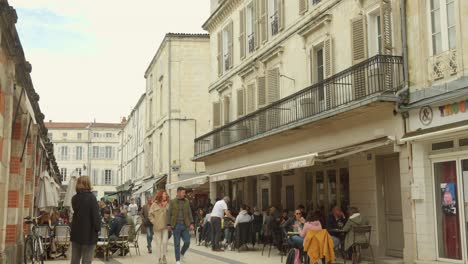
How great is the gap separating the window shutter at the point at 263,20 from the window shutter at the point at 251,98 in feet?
7.01

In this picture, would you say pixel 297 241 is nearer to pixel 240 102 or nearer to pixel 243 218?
pixel 243 218

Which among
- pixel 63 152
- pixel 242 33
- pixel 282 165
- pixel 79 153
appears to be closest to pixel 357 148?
pixel 282 165

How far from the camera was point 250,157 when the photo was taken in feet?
73.9

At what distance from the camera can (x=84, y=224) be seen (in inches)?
335

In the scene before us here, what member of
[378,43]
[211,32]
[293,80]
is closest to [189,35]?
[211,32]

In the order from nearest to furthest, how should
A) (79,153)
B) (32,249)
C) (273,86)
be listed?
(32,249), (273,86), (79,153)

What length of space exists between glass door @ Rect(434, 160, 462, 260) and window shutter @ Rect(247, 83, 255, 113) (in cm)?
1155

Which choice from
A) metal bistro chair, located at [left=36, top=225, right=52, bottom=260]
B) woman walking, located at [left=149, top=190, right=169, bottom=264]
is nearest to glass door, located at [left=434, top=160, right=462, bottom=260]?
woman walking, located at [left=149, top=190, right=169, bottom=264]

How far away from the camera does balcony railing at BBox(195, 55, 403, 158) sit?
13.1m

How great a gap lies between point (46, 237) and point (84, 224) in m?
7.38

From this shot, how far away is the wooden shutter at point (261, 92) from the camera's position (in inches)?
844

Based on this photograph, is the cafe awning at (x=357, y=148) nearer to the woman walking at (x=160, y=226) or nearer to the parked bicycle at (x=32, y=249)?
the woman walking at (x=160, y=226)

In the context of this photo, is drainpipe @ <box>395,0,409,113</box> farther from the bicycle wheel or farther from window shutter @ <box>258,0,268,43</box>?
window shutter @ <box>258,0,268,43</box>

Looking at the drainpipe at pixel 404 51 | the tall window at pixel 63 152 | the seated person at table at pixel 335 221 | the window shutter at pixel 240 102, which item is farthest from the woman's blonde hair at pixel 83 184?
the tall window at pixel 63 152
